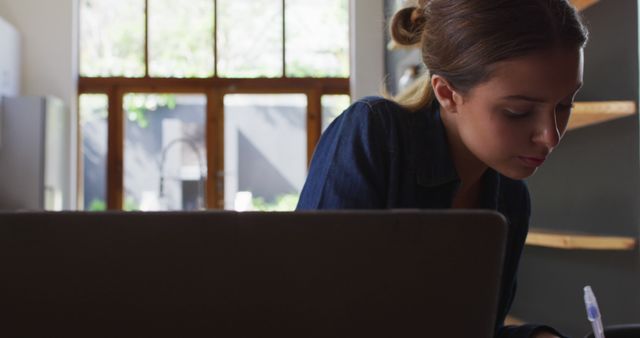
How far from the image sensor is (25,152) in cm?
691

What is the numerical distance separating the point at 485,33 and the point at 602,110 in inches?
70.2

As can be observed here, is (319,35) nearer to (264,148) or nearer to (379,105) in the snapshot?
(264,148)

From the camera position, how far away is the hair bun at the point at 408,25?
114 centimetres

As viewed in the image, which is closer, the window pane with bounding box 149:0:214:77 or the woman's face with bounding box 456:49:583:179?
the woman's face with bounding box 456:49:583:179

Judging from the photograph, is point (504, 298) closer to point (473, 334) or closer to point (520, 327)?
point (520, 327)

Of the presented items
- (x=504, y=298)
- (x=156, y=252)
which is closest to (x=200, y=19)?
(x=504, y=298)

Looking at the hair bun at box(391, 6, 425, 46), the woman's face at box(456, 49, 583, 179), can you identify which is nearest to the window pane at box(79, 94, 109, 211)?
the hair bun at box(391, 6, 425, 46)

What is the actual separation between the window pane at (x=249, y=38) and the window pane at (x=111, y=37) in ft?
2.57

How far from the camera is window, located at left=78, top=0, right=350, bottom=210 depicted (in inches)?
298

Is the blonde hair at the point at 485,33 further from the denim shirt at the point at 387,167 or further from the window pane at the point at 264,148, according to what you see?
the window pane at the point at 264,148

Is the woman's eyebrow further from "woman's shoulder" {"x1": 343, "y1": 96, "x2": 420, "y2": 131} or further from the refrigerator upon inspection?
the refrigerator

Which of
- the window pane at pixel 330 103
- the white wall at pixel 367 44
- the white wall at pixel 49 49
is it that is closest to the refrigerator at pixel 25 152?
the white wall at pixel 49 49

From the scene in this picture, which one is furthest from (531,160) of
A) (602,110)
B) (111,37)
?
(111,37)

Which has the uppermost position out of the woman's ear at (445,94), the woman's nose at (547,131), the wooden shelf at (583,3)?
the wooden shelf at (583,3)
